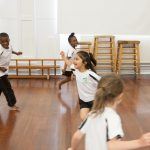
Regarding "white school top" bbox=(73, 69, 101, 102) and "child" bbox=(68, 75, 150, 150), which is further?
"white school top" bbox=(73, 69, 101, 102)

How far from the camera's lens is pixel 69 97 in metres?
5.64

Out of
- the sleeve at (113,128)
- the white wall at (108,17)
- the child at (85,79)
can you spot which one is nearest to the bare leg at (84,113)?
the child at (85,79)

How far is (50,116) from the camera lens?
14.8 feet

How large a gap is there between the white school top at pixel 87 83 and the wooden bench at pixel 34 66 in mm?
3826

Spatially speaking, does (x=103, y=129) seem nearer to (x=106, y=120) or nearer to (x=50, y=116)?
(x=106, y=120)

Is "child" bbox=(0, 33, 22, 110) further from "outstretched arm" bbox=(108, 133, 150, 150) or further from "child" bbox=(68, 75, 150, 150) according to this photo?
"outstretched arm" bbox=(108, 133, 150, 150)

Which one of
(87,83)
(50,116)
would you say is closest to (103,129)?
(87,83)

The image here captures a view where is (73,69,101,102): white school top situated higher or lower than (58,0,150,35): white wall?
lower

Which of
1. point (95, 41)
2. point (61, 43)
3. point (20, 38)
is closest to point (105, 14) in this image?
point (95, 41)

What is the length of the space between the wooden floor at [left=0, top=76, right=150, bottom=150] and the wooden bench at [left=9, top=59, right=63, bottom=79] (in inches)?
30.7

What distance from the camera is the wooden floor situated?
357cm

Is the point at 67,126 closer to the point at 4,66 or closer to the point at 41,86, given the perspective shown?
the point at 4,66

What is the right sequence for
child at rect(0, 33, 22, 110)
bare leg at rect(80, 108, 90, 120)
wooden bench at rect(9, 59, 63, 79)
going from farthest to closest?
wooden bench at rect(9, 59, 63, 79)
child at rect(0, 33, 22, 110)
bare leg at rect(80, 108, 90, 120)

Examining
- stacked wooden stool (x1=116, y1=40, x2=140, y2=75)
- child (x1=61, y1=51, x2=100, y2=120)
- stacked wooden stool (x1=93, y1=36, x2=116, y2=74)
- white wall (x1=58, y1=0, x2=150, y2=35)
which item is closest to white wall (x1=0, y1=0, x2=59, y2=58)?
white wall (x1=58, y1=0, x2=150, y2=35)
